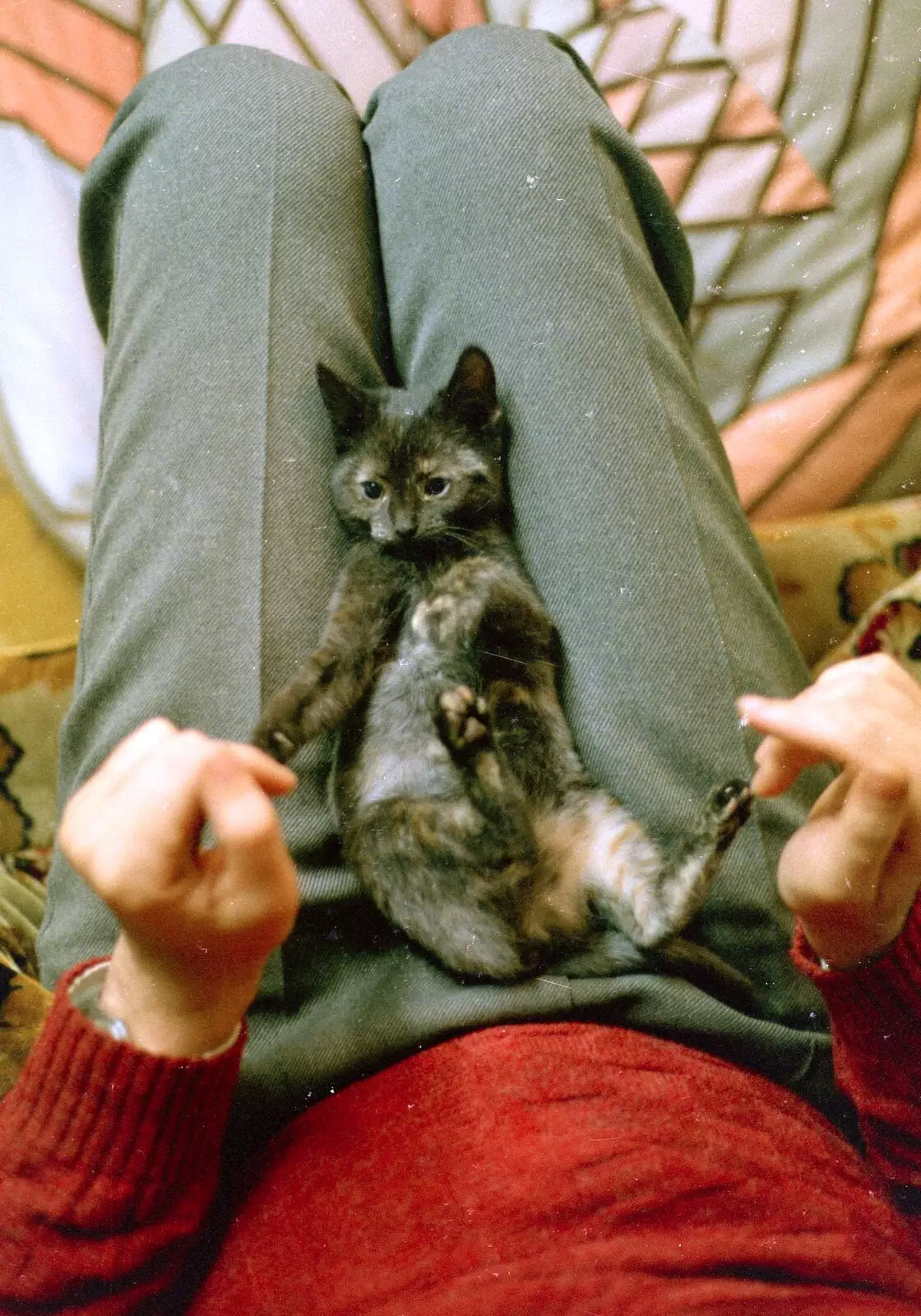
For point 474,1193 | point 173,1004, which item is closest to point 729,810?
point 474,1193

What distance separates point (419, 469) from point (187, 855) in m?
0.51

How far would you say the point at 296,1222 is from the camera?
60 cm

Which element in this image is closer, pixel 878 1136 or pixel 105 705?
pixel 878 1136

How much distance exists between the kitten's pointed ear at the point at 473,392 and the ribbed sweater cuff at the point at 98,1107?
2.08 ft

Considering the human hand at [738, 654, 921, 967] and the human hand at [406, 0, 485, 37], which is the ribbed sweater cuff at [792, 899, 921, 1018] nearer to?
the human hand at [738, 654, 921, 967]

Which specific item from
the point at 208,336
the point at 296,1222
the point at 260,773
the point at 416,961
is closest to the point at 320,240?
the point at 208,336

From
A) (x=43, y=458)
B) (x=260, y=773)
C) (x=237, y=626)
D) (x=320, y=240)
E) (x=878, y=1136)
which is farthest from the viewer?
(x=43, y=458)

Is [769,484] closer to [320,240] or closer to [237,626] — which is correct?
[320,240]

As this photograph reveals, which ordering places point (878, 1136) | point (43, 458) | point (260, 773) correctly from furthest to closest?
point (43, 458)
point (878, 1136)
point (260, 773)

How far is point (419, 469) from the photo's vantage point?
0.90m

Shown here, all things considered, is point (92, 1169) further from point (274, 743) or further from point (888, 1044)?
point (888, 1044)

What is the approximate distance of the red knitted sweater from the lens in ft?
1.79

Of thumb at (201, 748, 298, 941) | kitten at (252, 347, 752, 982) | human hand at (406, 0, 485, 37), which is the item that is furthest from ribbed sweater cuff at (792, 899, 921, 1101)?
human hand at (406, 0, 485, 37)

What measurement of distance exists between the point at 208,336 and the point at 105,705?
0.38 metres
